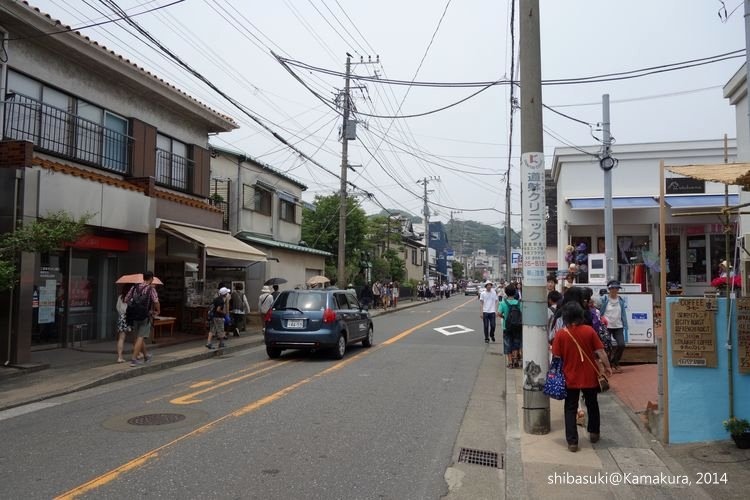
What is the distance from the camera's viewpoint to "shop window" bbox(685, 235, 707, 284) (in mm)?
16891

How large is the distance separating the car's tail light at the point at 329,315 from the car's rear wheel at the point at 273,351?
1439 millimetres

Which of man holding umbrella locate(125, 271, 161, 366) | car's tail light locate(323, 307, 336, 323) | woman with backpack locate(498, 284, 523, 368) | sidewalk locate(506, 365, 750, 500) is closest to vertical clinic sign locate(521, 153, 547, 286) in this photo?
sidewalk locate(506, 365, 750, 500)

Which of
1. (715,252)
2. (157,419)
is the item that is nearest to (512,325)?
(157,419)

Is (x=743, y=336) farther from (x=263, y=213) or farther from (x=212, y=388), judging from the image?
(x=263, y=213)

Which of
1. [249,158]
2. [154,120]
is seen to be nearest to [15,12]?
[154,120]

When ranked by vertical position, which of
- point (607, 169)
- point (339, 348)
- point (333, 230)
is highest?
point (333, 230)

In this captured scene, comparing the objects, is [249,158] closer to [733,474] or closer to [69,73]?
[69,73]

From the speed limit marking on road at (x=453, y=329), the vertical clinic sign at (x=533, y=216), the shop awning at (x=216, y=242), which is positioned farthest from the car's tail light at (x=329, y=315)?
the speed limit marking on road at (x=453, y=329)

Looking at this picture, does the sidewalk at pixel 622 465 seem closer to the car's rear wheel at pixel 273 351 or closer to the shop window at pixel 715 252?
the car's rear wheel at pixel 273 351

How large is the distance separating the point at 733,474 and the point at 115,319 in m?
14.5

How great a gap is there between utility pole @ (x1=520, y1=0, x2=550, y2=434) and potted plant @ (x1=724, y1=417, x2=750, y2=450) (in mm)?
1820

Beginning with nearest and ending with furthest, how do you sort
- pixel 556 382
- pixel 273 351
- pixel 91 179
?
pixel 556 382 → pixel 273 351 → pixel 91 179

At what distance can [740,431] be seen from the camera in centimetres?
564

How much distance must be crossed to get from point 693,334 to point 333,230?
3097 centimetres
